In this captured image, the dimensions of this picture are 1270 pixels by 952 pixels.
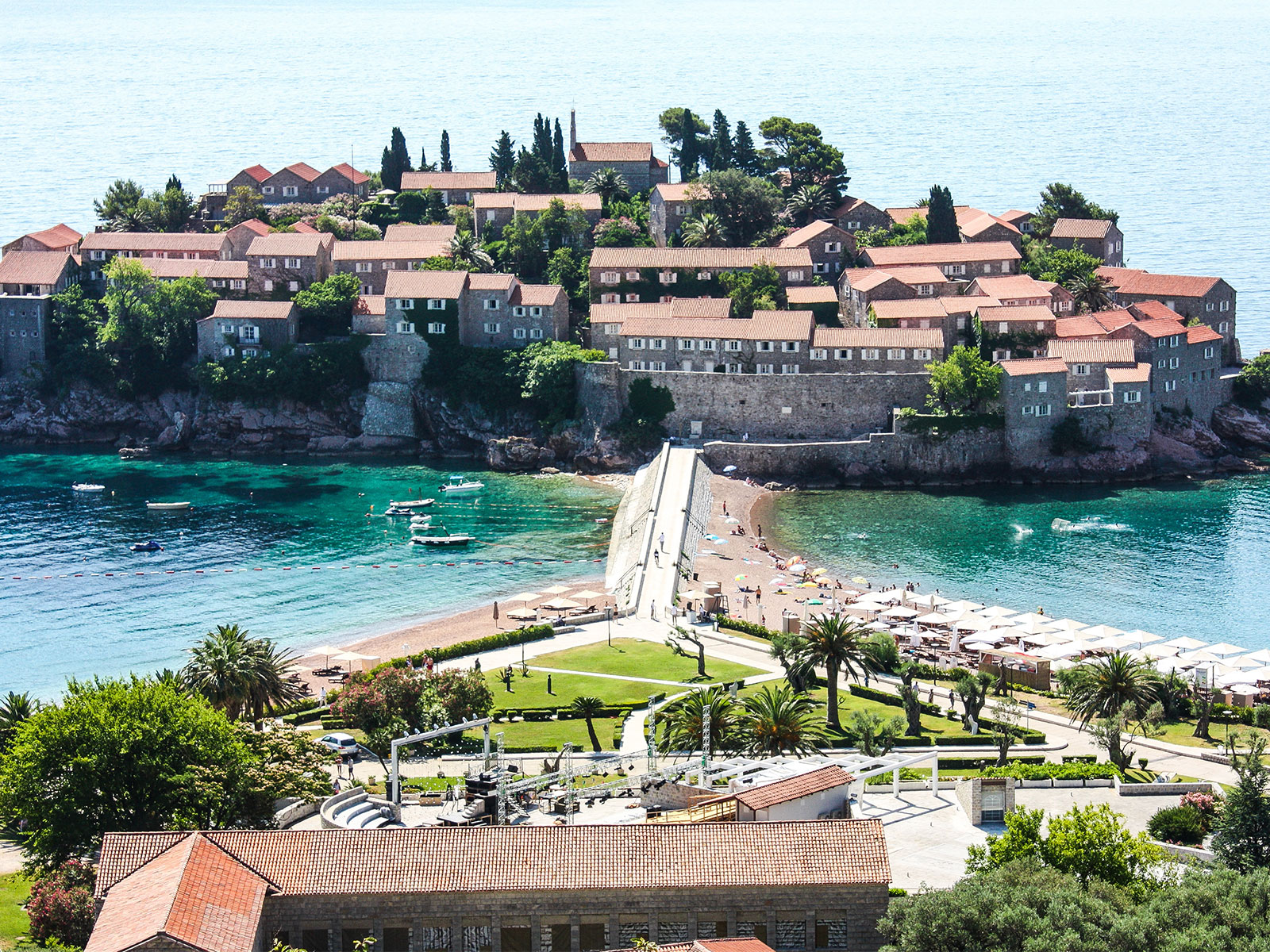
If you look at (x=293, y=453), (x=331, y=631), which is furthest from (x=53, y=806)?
(x=293, y=453)

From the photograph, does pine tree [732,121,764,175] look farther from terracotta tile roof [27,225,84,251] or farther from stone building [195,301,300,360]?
terracotta tile roof [27,225,84,251]

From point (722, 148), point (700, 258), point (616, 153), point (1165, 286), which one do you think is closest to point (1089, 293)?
point (1165, 286)

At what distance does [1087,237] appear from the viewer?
145 meters

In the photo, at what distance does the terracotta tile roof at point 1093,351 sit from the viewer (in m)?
126

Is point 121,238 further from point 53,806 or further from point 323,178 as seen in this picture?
point 53,806

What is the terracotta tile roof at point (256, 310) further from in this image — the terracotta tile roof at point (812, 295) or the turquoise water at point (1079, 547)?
the turquoise water at point (1079, 547)

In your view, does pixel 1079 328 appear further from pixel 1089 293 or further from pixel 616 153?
pixel 616 153

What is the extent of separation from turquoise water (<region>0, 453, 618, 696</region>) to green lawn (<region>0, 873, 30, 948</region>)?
2977 centimetres

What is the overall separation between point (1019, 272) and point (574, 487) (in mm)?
37077

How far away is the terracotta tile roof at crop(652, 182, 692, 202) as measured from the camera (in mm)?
146125

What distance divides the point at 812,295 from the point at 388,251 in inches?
1241

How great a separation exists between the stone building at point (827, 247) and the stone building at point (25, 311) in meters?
54.5

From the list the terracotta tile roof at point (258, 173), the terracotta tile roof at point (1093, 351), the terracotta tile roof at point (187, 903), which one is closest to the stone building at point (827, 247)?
the terracotta tile roof at point (1093, 351)

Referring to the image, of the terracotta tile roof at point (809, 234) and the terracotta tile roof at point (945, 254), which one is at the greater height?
the terracotta tile roof at point (809, 234)
